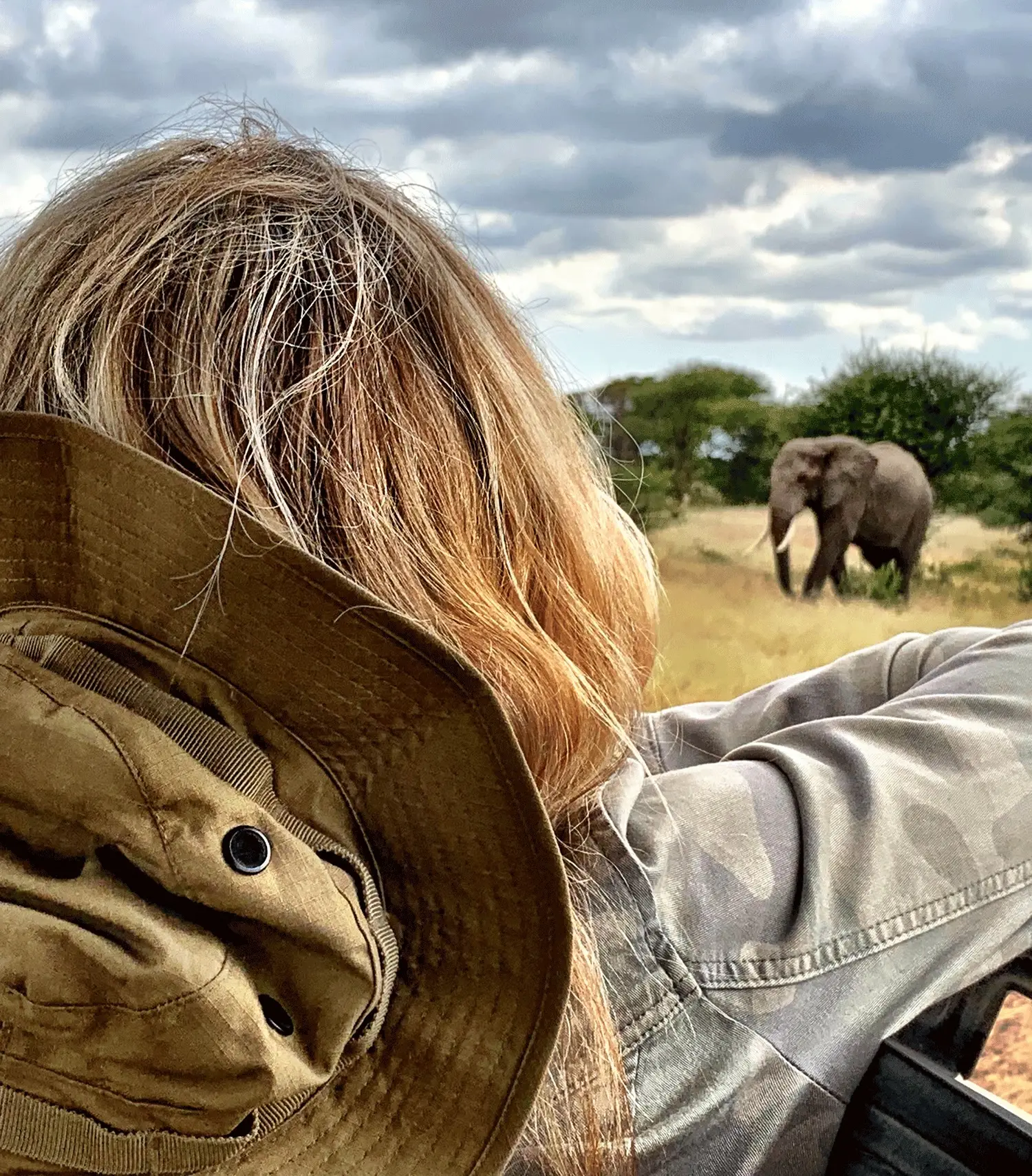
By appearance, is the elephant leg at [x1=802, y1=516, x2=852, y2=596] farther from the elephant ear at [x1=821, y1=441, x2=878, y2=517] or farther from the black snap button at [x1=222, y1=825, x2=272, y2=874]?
the black snap button at [x1=222, y1=825, x2=272, y2=874]

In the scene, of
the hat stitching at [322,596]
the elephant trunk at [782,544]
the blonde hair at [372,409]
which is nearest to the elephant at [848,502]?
the elephant trunk at [782,544]

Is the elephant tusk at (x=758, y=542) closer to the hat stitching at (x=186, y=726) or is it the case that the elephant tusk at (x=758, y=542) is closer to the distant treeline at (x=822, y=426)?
the distant treeline at (x=822, y=426)

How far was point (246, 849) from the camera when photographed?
312 millimetres

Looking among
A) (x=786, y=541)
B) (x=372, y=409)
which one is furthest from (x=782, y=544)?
(x=372, y=409)

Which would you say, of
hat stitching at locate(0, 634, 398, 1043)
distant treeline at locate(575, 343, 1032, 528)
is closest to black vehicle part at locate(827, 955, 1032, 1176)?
hat stitching at locate(0, 634, 398, 1043)

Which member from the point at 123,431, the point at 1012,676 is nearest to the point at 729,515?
the point at 1012,676

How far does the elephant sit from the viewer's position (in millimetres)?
1619

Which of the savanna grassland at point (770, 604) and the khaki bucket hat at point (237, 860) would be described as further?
the savanna grassland at point (770, 604)

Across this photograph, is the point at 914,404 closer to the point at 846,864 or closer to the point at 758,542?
the point at 758,542

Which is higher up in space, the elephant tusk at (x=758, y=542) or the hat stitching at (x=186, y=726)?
the hat stitching at (x=186, y=726)

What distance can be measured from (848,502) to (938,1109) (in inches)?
62.4

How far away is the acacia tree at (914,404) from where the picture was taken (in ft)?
5.33

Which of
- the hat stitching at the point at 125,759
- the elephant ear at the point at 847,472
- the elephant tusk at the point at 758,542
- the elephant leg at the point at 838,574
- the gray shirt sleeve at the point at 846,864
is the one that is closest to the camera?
the hat stitching at the point at 125,759

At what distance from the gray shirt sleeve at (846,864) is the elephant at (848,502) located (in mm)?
1065
